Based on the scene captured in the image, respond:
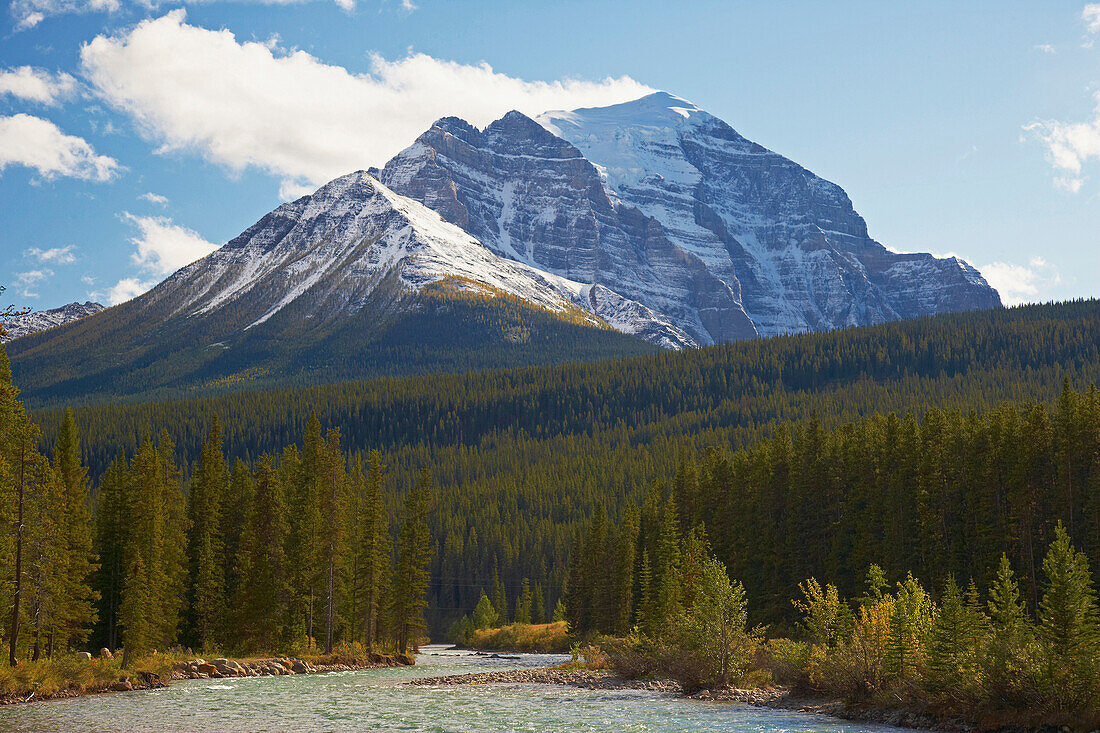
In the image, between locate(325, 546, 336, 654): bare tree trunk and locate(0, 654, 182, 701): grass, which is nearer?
locate(0, 654, 182, 701): grass

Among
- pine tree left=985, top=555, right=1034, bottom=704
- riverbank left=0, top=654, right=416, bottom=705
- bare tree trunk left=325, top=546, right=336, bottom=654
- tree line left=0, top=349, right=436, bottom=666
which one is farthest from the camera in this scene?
bare tree trunk left=325, top=546, right=336, bottom=654

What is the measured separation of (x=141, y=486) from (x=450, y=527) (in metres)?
118

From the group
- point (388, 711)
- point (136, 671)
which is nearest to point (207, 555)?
point (136, 671)

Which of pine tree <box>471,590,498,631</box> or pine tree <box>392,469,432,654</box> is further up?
pine tree <box>392,469,432,654</box>

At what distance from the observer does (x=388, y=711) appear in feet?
158

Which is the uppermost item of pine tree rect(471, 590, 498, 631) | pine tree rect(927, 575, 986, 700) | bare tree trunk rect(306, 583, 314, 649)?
pine tree rect(927, 575, 986, 700)

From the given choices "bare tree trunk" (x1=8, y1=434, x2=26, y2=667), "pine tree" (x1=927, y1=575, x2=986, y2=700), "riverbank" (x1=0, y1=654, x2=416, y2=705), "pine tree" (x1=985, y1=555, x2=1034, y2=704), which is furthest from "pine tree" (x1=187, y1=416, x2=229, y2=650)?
"pine tree" (x1=985, y1=555, x2=1034, y2=704)

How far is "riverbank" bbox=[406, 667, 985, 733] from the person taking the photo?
1617 inches

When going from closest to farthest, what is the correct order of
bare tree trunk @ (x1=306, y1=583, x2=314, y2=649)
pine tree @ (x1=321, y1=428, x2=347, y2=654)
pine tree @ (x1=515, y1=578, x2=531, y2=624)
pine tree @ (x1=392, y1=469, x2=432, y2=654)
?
pine tree @ (x1=321, y1=428, x2=347, y2=654) → bare tree trunk @ (x1=306, y1=583, x2=314, y2=649) → pine tree @ (x1=392, y1=469, x2=432, y2=654) → pine tree @ (x1=515, y1=578, x2=531, y2=624)

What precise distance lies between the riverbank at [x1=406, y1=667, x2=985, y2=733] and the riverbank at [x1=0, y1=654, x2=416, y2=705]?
1080cm

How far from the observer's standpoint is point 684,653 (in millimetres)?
60656

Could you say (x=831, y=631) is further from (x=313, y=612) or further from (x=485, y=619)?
(x=485, y=619)

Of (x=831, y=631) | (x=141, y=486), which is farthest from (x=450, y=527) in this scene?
(x=831, y=631)

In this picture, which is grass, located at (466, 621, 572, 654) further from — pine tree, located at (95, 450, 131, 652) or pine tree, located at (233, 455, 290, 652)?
pine tree, located at (95, 450, 131, 652)
